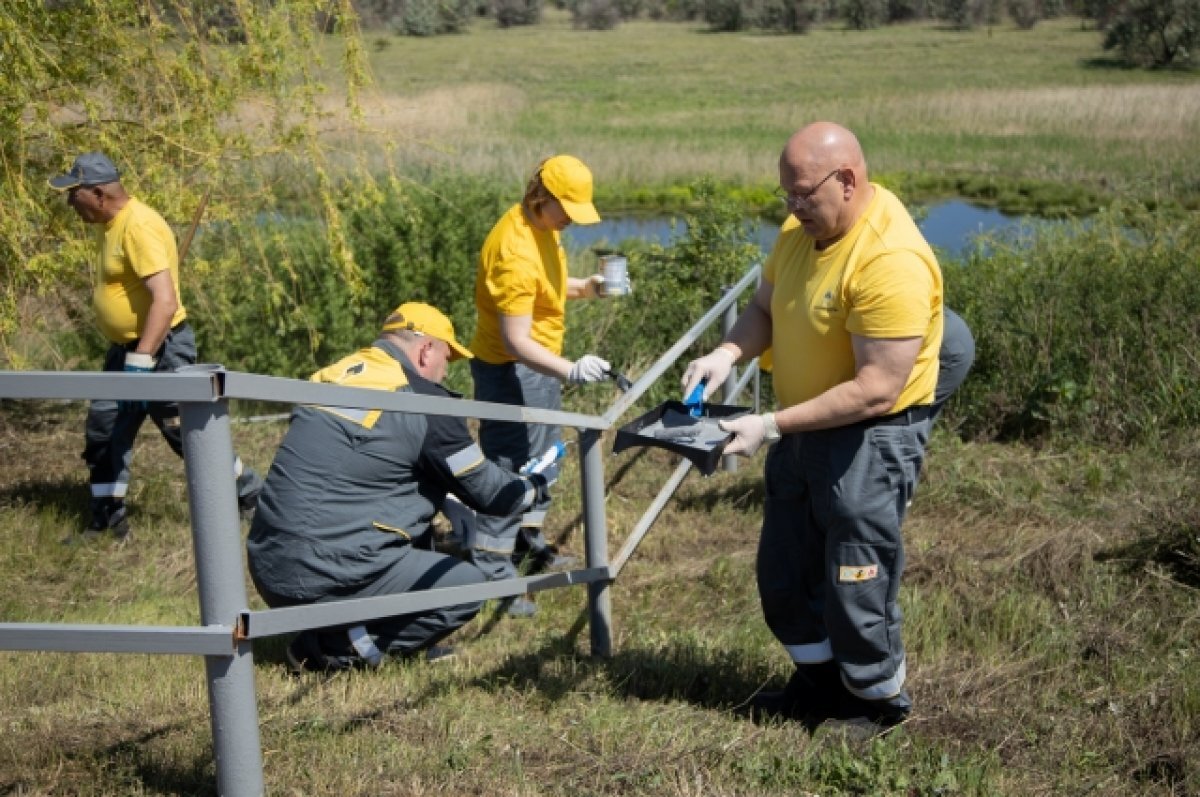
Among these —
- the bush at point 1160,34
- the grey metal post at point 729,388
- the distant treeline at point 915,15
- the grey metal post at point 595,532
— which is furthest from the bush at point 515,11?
the grey metal post at point 595,532

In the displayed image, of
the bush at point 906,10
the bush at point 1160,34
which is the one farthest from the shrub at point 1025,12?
the bush at point 1160,34

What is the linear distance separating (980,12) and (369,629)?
206ft

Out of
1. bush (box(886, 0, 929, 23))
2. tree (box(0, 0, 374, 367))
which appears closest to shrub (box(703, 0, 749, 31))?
bush (box(886, 0, 929, 23))

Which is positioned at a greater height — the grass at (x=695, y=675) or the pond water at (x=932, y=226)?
the grass at (x=695, y=675)

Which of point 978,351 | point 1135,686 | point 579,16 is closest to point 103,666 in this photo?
point 1135,686

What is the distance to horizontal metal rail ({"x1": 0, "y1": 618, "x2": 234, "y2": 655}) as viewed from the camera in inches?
109

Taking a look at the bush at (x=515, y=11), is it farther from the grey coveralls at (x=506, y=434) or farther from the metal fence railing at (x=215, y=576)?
the metal fence railing at (x=215, y=576)

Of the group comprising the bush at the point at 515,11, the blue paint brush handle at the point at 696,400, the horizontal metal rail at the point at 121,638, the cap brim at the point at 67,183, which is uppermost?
the bush at the point at 515,11

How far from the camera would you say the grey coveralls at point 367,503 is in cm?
427

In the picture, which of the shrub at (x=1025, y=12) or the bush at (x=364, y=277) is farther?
the shrub at (x=1025, y=12)

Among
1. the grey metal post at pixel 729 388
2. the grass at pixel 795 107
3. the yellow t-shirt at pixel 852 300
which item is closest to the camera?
the yellow t-shirt at pixel 852 300

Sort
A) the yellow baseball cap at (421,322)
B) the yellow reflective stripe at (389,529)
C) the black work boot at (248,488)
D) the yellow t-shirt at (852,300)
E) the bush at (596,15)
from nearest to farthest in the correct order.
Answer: the yellow t-shirt at (852,300), the yellow reflective stripe at (389,529), the yellow baseball cap at (421,322), the black work boot at (248,488), the bush at (596,15)

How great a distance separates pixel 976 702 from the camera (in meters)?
3.88

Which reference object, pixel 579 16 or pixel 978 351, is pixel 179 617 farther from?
pixel 579 16
